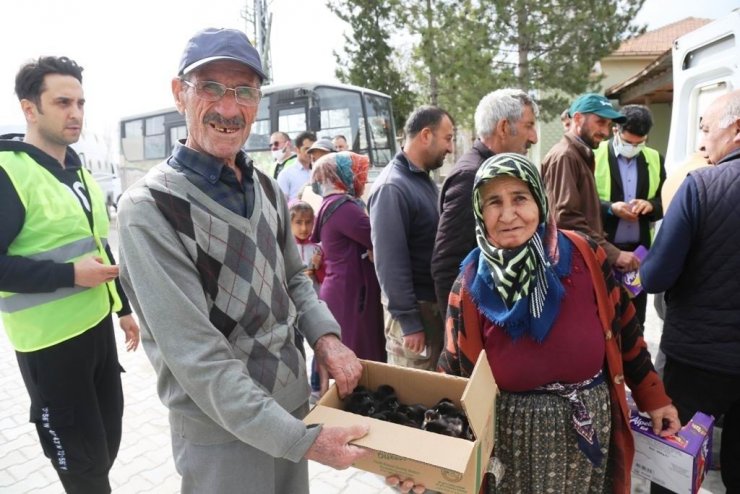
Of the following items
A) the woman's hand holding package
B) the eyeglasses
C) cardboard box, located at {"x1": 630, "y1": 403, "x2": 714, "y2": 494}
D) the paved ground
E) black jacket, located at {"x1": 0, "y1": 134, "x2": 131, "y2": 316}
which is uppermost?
the eyeglasses

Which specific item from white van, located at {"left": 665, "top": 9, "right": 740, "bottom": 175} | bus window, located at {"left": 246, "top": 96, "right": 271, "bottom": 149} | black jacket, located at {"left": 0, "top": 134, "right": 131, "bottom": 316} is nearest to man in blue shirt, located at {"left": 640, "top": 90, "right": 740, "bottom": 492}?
white van, located at {"left": 665, "top": 9, "right": 740, "bottom": 175}

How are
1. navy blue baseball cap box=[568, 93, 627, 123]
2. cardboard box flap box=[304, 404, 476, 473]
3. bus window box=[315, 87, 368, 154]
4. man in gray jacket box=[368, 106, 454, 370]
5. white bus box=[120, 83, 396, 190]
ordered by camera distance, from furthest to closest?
bus window box=[315, 87, 368, 154] < white bus box=[120, 83, 396, 190] < navy blue baseball cap box=[568, 93, 627, 123] < man in gray jacket box=[368, 106, 454, 370] < cardboard box flap box=[304, 404, 476, 473]

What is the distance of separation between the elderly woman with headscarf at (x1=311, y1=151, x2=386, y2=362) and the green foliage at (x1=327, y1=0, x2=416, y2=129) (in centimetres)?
1796

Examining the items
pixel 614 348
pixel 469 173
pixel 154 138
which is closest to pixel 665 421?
pixel 614 348

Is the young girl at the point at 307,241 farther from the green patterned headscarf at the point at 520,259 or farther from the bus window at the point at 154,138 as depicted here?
the bus window at the point at 154,138

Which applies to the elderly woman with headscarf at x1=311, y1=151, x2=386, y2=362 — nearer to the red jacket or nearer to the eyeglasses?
the red jacket

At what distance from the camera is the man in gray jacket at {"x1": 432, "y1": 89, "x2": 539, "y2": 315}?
2500 mm

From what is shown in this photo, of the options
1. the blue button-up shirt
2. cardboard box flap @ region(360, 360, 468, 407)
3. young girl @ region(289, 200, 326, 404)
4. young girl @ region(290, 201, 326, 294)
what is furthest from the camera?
young girl @ region(290, 201, 326, 294)

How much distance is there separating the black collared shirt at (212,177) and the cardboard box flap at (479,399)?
2.72 feet

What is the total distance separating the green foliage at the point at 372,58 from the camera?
67.8ft

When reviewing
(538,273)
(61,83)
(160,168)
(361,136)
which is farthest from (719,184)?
(361,136)

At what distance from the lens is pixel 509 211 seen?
1727 mm

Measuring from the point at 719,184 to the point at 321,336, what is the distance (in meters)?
1.74

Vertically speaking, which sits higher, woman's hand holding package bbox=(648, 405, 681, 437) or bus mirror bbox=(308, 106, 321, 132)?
bus mirror bbox=(308, 106, 321, 132)
